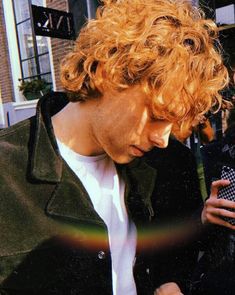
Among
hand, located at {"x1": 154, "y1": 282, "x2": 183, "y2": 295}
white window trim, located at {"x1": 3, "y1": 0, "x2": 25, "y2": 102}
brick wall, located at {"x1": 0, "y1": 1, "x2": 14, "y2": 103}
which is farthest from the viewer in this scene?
brick wall, located at {"x1": 0, "y1": 1, "x2": 14, "y2": 103}

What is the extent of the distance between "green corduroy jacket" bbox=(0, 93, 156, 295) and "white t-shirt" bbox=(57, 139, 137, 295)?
2.4 inches

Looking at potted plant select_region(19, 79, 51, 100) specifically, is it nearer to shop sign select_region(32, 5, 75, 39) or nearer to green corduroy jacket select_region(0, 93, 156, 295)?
shop sign select_region(32, 5, 75, 39)

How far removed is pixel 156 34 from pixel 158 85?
151 mm

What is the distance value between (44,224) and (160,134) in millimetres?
466

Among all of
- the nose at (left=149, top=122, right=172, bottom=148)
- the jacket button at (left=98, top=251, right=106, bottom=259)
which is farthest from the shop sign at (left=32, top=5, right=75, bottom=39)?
the jacket button at (left=98, top=251, right=106, bottom=259)

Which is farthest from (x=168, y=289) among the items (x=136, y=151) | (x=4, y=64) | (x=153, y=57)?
(x=4, y=64)

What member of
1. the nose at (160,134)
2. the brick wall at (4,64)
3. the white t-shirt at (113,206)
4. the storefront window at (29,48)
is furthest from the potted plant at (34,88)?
the nose at (160,134)

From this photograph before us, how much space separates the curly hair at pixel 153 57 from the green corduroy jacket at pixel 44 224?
0.79 feet

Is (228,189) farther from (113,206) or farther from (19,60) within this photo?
(19,60)

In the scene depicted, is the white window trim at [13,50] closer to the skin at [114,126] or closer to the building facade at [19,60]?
the building facade at [19,60]

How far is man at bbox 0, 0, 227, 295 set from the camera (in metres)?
1.10

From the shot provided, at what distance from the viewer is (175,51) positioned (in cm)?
110

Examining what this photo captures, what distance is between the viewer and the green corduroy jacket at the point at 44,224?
3.59ft

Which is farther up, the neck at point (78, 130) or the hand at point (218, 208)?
the neck at point (78, 130)
